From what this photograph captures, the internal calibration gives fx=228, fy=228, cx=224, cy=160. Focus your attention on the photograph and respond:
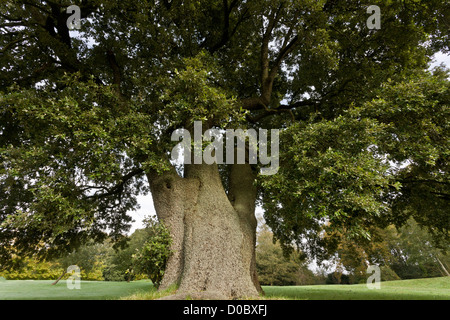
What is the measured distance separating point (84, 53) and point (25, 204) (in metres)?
7.13

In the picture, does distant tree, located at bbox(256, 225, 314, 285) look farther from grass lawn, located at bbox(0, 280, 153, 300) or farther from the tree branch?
the tree branch

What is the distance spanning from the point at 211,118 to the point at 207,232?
14.1ft

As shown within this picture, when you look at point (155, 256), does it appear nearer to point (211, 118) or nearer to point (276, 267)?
point (211, 118)

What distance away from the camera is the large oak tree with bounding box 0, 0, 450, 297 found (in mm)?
6426

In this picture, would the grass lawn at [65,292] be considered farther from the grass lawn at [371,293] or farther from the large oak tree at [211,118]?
the grass lawn at [371,293]

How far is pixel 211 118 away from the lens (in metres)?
8.95

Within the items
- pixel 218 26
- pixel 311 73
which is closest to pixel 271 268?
pixel 311 73

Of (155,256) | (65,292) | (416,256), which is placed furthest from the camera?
(416,256)

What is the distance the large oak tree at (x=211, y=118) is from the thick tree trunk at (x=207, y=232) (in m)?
0.05

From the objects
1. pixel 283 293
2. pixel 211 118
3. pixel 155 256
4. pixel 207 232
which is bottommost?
pixel 283 293

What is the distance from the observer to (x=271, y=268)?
33.9 m

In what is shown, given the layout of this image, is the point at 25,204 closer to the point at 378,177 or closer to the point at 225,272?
the point at 225,272

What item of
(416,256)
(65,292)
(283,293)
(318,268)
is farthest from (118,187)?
(416,256)

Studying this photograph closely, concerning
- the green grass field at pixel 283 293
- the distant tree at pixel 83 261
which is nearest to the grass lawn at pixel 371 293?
the green grass field at pixel 283 293
